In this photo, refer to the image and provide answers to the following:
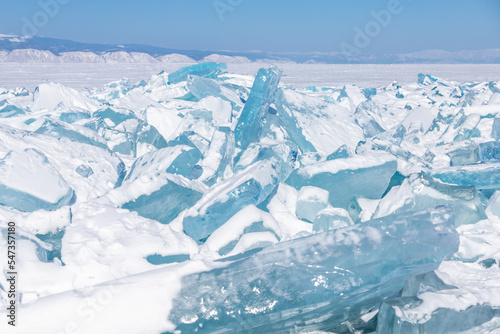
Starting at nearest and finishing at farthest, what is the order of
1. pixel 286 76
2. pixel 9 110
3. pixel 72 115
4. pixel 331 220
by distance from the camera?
1. pixel 331 220
2. pixel 72 115
3. pixel 9 110
4. pixel 286 76

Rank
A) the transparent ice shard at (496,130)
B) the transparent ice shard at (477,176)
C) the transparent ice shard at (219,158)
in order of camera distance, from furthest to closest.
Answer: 1. the transparent ice shard at (496,130)
2. the transparent ice shard at (219,158)
3. the transparent ice shard at (477,176)

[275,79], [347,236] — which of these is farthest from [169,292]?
[275,79]

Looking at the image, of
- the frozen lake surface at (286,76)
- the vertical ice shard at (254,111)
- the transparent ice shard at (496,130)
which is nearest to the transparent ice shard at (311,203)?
the vertical ice shard at (254,111)

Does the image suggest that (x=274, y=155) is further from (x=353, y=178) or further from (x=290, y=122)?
(x=290, y=122)

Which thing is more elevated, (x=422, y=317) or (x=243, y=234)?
(x=422, y=317)

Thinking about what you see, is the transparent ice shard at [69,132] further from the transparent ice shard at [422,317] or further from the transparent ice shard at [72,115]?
the transparent ice shard at [422,317]

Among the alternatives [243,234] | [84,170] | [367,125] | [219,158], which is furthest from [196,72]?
[243,234]

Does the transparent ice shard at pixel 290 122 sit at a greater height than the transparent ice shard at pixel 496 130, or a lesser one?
lesser
